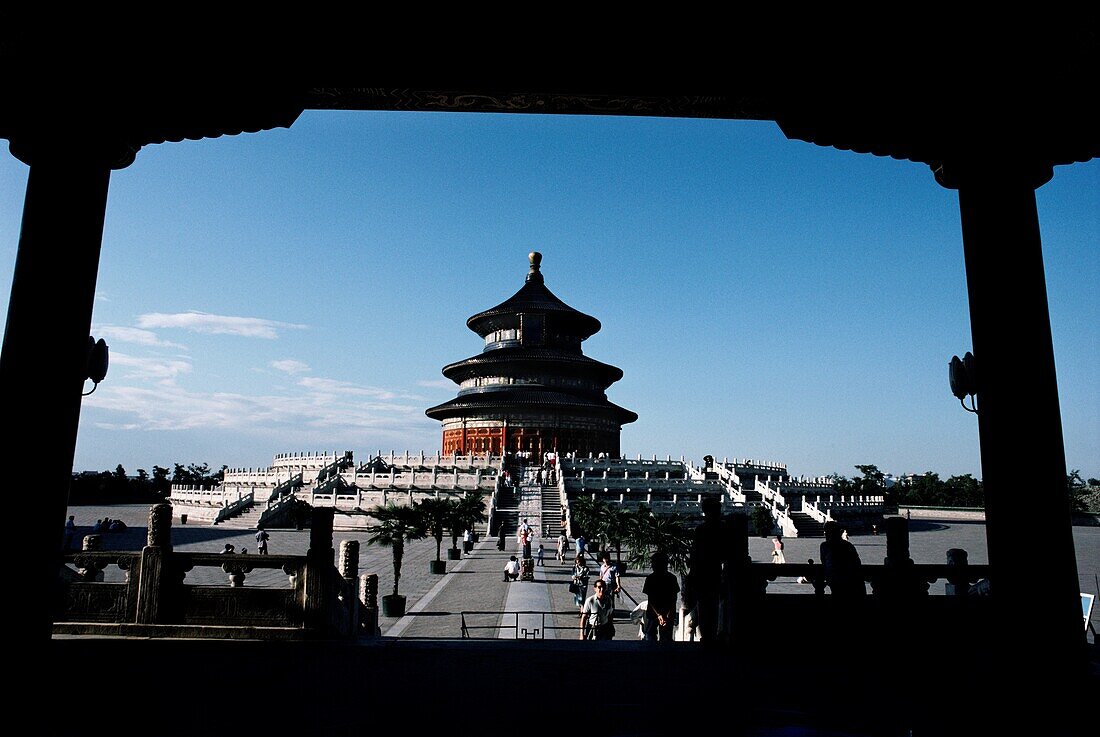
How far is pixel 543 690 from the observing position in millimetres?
5301

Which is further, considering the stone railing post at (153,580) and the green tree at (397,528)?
the green tree at (397,528)

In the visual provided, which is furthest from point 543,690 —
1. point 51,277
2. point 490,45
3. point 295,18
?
point 295,18

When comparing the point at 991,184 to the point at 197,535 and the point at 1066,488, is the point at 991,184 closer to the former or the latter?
the point at 1066,488

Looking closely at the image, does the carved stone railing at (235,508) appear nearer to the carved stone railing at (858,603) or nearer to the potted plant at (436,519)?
the potted plant at (436,519)

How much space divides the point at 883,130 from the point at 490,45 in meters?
3.33

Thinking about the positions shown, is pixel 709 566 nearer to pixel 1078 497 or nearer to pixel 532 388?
pixel 532 388

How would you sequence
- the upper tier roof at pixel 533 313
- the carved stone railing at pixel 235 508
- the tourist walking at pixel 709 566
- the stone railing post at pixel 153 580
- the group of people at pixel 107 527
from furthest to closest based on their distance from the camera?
the upper tier roof at pixel 533 313, the carved stone railing at pixel 235 508, the group of people at pixel 107 527, the tourist walking at pixel 709 566, the stone railing post at pixel 153 580

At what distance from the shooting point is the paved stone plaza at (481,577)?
47.0 ft

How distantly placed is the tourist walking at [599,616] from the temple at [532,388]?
139 ft

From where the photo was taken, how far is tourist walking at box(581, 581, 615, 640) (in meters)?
10.9

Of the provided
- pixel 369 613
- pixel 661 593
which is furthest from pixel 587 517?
pixel 661 593

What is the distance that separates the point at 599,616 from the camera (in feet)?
36.3

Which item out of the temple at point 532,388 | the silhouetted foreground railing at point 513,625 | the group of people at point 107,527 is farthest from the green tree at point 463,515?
the temple at point 532,388

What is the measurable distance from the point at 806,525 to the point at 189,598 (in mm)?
35234
